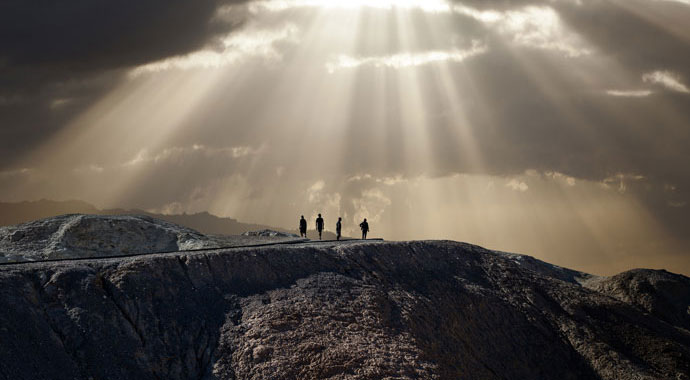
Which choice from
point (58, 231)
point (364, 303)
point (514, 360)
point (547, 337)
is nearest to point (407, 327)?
point (364, 303)

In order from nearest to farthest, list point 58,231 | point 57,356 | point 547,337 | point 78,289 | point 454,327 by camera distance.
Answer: point 57,356, point 78,289, point 454,327, point 547,337, point 58,231

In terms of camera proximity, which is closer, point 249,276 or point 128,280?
point 128,280

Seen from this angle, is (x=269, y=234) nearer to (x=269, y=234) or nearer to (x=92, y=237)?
(x=269, y=234)

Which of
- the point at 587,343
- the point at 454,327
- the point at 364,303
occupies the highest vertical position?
the point at 364,303

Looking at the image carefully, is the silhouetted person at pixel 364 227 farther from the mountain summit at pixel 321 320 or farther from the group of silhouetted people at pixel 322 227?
the mountain summit at pixel 321 320

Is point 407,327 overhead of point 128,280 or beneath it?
beneath

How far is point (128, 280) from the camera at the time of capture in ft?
79.5

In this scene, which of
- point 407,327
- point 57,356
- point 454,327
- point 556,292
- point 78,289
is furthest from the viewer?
point 556,292

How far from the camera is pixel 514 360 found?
2847 centimetres

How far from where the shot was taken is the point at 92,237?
1528 inches

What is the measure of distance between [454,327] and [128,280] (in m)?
13.7

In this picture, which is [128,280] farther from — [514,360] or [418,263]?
[514,360]

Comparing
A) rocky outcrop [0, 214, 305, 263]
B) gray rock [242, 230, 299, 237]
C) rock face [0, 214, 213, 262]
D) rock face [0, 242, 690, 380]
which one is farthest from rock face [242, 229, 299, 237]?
rock face [0, 242, 690, 380]

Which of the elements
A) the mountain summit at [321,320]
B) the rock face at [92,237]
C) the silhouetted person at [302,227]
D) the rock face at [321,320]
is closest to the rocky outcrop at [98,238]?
the rock face at [92,237]
